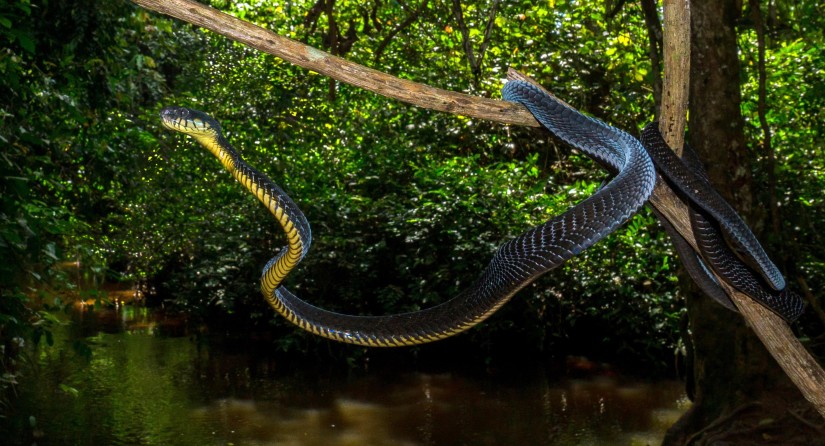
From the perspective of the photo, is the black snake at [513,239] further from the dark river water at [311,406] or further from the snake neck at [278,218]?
the dark river water at [311,406]

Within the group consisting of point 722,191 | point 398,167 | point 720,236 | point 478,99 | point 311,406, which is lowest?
point 311,406

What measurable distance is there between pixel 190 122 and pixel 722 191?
2764 millimetres

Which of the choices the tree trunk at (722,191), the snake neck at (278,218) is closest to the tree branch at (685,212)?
the snake neck at (278,218)

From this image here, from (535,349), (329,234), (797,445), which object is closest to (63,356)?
(329,234)

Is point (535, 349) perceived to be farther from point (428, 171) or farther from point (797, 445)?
point (797, 445)

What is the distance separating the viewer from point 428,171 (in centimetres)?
779

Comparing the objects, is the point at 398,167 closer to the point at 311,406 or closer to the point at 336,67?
the point at 311,406

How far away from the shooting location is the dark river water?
19.5 ft

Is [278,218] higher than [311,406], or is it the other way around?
[278,218]

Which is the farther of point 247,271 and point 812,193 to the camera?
point 247,271

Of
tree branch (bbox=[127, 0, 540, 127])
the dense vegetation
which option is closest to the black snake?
tree branch (bbox=[127, 0, 540, 127])

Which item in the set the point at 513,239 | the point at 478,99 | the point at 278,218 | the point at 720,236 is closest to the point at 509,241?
the point at 513,239

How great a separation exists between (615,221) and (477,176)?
548 cm

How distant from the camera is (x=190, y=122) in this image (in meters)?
2.74
